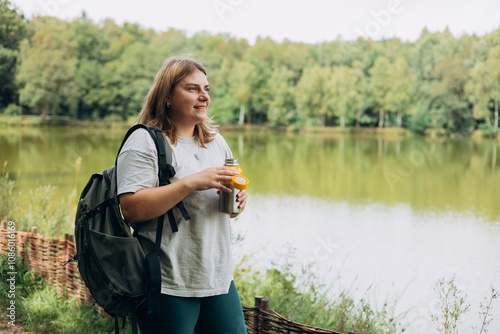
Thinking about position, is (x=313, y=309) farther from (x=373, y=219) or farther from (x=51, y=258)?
(x=373, y=219)

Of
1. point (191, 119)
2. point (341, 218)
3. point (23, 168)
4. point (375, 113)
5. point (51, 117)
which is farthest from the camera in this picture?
point (375, 113)

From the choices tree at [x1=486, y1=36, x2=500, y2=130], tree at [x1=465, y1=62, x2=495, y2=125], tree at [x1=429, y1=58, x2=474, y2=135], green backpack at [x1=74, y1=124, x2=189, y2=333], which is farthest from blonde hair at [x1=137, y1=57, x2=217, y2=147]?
tree at [x1=429, y1=58, x2=474, y2=135]

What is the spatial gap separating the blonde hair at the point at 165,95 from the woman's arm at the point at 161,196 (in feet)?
0.63

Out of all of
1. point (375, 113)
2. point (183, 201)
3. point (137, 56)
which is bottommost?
point (183, 201)

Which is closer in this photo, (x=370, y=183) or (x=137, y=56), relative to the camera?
(x=370, y=183)

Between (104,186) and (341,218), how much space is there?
323 inches

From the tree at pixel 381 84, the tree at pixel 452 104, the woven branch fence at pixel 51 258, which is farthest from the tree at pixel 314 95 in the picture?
the woven branch fence at pixel 51 258

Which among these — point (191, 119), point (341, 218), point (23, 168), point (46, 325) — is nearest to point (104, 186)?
point (191, 119)

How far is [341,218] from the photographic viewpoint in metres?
9.26

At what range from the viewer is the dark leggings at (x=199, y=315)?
139cm

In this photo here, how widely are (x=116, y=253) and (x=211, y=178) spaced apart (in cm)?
34

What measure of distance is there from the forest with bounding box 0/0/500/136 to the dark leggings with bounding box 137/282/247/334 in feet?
106

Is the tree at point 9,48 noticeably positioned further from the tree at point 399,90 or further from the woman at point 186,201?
the tree at point 399,90

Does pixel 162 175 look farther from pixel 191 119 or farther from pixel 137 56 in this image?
pixel 137 56
